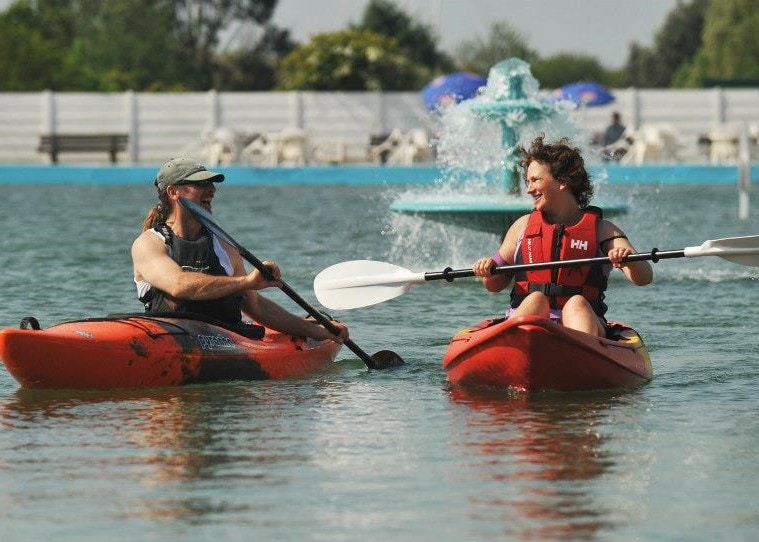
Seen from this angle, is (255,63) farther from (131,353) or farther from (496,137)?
(131,353)

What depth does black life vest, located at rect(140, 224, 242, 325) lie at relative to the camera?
818 cm

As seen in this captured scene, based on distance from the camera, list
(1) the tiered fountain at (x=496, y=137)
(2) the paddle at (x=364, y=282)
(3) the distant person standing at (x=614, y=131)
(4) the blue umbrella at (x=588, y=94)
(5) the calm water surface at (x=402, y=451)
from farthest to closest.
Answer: (4) the blue umbrella at (x=588, y=94)
(3) the distant person standing at (x=614, y=131)
(1) the tiered fountain at (x=496, y=137)
(2) the paddle at (x=364, y=282)
(5) the calm water surface at (x=402, y=451)

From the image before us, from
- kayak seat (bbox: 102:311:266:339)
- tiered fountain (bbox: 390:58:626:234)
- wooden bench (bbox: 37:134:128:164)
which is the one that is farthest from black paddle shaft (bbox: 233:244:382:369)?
wooden bench (bbox: 37:134:128:164)

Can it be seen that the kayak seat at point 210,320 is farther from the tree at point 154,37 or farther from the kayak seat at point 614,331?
the tree at point 154,37

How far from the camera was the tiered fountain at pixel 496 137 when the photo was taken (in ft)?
46.9

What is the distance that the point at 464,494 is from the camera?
5.91 m

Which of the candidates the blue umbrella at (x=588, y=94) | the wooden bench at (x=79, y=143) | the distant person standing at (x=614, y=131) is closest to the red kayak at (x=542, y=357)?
the distant person standing at (x=614, y=131)

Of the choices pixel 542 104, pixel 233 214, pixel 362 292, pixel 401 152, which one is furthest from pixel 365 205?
pixel 362 292

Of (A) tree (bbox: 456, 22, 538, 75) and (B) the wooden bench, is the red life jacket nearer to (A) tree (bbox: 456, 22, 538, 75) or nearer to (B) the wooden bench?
(B) the wooden bench

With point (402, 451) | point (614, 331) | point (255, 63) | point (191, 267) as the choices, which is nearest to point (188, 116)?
point (255, 63)

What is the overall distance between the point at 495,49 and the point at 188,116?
82.3ft

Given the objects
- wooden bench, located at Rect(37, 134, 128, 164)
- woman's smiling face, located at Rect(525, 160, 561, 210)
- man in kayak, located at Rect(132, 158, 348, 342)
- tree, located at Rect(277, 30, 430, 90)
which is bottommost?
man in kayak, located at Rect(132, 158, 348, 342)

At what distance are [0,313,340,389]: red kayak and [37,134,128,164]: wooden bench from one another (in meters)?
24.4

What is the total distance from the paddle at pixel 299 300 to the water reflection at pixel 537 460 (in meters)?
0.94
